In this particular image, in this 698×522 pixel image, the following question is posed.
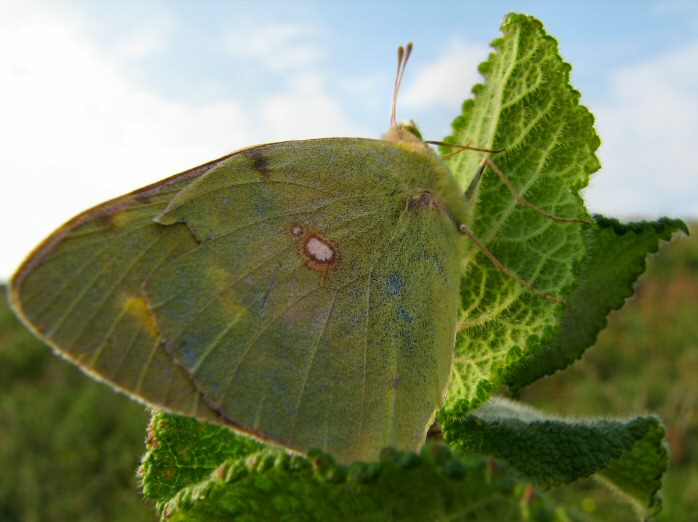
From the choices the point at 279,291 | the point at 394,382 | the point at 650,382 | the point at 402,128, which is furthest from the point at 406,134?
the point at 650,382

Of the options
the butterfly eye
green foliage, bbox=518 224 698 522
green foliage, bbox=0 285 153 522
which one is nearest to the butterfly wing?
the butterfly eye

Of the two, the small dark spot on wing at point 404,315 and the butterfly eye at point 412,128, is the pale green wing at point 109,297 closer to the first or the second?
the small dark spot on wing at point 404,315

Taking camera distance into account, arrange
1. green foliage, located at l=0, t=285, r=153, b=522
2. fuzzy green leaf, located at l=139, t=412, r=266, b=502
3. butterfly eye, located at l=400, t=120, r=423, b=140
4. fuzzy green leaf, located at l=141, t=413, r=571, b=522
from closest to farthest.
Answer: fuzzy green leaf, located at l=141, t=413, r=571, b=522 < fuzzy green leaf, located at l=139, t=412, r=266, b=502 < butterfly eye, located at l=400, t=120, r=423, b=140 < green foliage, located at l=0, t=285, r=153, b=522

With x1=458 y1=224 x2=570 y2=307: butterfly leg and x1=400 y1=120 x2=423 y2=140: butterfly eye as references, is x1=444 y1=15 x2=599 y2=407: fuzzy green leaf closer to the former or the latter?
x1=458 y1=224 x2=570 y2=307: butterfly leg

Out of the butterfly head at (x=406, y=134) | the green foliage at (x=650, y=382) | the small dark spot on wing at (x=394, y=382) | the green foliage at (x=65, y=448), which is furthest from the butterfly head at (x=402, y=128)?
the green foliage at (x=65, y=448)

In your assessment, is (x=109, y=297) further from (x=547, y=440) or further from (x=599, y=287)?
(x=599, y=287)

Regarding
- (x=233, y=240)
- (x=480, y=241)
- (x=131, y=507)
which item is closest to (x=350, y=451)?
(x=233, y=240)

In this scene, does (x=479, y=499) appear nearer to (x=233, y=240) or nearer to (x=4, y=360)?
(x=233, y=240)
